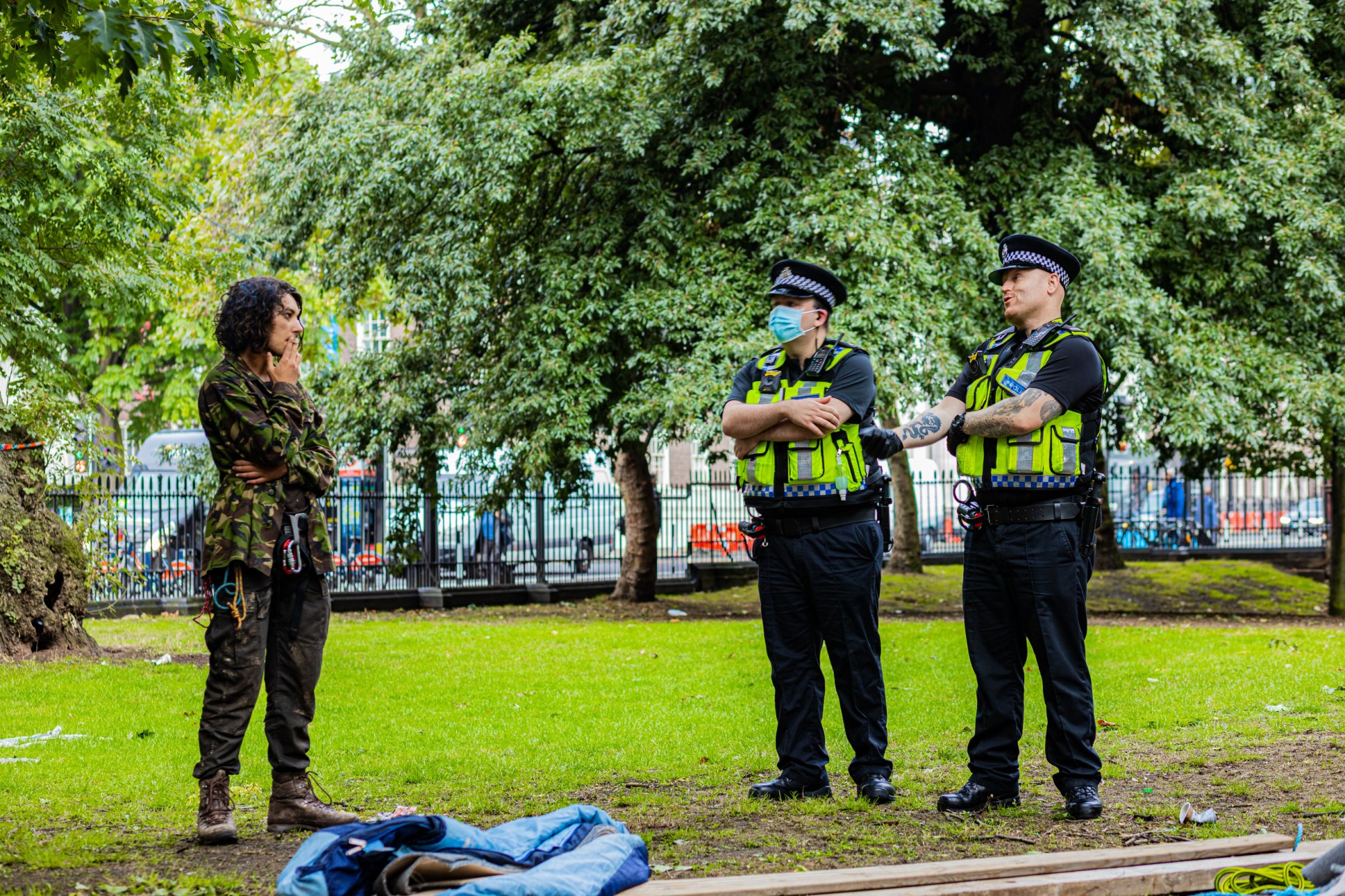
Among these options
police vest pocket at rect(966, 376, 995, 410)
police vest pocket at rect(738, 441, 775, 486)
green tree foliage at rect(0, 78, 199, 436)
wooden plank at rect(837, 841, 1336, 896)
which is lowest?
wooden plank at rect(837, 841, 1336, 896)

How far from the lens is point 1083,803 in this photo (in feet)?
16.7

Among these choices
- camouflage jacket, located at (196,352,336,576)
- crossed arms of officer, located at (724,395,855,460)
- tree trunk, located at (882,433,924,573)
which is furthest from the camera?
tree trunk, located at (882,433,924,573)

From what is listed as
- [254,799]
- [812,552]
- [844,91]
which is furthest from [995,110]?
[254,799]

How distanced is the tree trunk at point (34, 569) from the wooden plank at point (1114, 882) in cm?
861

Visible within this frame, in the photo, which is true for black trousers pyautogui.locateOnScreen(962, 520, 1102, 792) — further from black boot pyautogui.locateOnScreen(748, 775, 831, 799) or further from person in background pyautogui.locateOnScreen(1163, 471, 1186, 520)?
person in background pyautogui.locateOnScreen(1163, 471, 1186, 520)

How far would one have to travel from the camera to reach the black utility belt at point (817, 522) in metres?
5.38

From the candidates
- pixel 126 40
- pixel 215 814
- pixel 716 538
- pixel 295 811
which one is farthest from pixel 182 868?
pixel 716 538

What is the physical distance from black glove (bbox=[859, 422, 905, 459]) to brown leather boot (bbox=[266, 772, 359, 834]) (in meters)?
2.52

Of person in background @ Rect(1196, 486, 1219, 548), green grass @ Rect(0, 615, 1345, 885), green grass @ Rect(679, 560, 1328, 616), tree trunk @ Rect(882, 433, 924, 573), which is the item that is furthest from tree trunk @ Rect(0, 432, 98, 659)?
person in background @ Rect(1196, 486, 1219, 548)

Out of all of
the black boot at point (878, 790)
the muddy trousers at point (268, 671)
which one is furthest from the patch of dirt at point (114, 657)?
the black boot at point (878, 790)

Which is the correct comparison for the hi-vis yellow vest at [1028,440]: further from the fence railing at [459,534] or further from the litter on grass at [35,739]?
the fence railing at [459,534]

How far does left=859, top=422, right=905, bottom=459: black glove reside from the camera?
5.24m

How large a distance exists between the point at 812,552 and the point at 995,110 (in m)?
12.7

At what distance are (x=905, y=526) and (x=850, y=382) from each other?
662 inches
